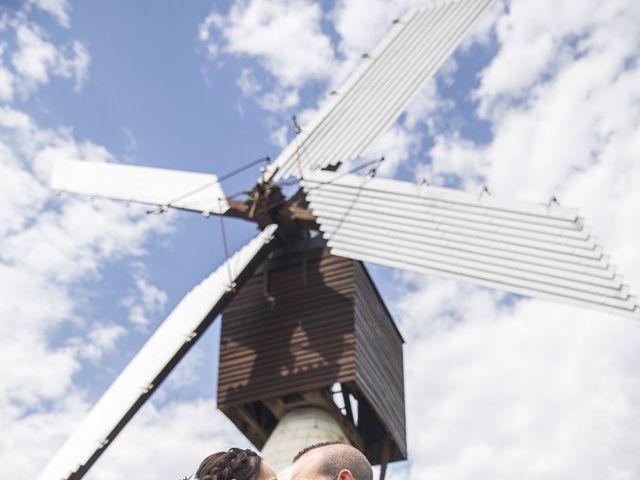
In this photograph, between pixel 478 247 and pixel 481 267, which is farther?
pixel 478 247

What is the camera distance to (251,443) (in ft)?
49.1

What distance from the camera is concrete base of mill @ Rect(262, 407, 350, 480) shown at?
13180 mm

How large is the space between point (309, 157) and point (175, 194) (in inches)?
98.1

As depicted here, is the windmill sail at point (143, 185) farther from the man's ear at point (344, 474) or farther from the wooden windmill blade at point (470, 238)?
the man's ear at point (344, 474)

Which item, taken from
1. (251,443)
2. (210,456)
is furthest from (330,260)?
(210,456)

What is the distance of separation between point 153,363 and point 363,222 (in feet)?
13.6

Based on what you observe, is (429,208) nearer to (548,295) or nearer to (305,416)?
(548,295)

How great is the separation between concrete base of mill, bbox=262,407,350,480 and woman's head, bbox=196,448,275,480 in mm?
10433

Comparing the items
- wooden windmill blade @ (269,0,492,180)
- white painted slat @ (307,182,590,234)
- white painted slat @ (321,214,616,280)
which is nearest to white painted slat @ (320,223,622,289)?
white painted slat @ (321,214,616,280)

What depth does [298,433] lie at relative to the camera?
44.1 feet

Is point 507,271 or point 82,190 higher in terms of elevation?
point 82,190

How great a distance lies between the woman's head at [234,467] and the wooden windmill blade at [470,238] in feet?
29.3

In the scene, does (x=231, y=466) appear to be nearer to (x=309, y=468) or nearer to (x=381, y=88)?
(x=309, y=468)

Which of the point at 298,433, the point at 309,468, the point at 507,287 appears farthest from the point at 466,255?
the point at 309,468
